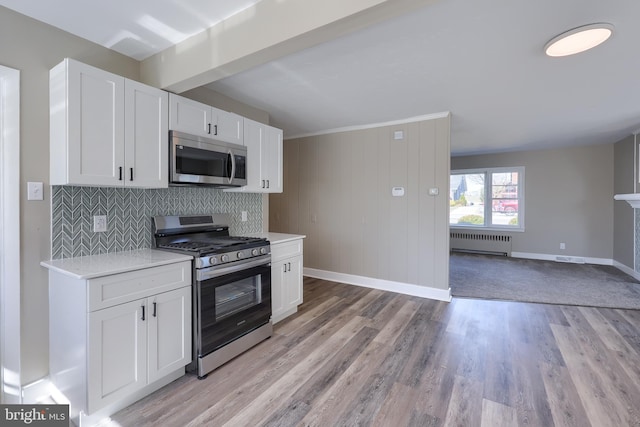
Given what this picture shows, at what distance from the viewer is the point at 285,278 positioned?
3.15 metres

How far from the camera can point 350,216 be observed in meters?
4.66

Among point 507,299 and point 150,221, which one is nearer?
point 150,221

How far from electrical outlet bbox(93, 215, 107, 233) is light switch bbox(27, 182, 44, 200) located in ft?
1.07

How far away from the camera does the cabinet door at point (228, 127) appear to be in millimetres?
2639

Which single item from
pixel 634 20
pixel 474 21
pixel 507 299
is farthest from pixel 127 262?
pixel 507 299

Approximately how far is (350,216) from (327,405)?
3.06 m

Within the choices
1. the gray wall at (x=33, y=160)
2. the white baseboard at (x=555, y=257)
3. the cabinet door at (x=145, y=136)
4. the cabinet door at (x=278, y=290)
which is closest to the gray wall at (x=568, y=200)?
the white baseboard at (x=555, y=257)

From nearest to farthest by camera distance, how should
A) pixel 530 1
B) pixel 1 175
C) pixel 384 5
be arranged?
1. pixel 384 5
2. pixel 530 1
3. pixel 1 175

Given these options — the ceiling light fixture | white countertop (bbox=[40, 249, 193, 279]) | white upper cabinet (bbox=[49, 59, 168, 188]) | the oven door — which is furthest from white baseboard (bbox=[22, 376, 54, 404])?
the ceiling light fixture

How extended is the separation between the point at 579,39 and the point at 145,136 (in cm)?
317

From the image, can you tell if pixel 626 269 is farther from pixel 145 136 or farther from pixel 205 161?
pixel 145 136

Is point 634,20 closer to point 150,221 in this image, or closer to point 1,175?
point 150,221

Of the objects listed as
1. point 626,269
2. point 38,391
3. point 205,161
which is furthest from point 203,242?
point 626,269

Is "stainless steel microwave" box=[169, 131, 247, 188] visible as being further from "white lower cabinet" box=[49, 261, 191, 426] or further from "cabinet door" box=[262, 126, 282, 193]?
"white lower cabinet" box=[49, 261, 191, 426]
